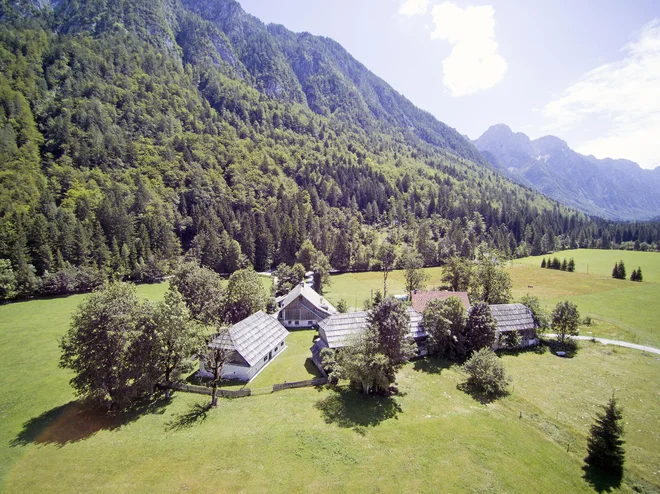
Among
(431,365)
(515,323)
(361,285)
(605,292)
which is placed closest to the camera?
(431,365)

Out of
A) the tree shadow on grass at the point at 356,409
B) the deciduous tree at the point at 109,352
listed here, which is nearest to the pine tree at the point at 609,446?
the tree shadow on grass at the point at 356,409

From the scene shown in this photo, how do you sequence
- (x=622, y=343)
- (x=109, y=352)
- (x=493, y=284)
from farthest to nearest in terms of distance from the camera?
(x=493, y=284) < (x=622, y=343) < (x=109, y=352)

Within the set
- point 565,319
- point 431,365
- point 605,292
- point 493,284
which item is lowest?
point 431,365

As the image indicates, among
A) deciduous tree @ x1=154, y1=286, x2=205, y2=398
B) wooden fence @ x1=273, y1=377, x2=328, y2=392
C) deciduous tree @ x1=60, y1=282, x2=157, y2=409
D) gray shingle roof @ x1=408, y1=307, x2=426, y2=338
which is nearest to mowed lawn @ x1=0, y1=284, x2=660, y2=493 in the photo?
wooden fence @ x1=273, y1=377, x2=328, y2=392

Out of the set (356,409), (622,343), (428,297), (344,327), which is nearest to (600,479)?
(356,409)

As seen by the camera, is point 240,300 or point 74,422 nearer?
point 74,422

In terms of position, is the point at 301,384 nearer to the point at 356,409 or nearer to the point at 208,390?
the point at 356,409

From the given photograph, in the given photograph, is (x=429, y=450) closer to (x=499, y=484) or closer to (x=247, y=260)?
(x=499, y=484)

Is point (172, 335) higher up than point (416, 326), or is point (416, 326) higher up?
point (172, 335)
